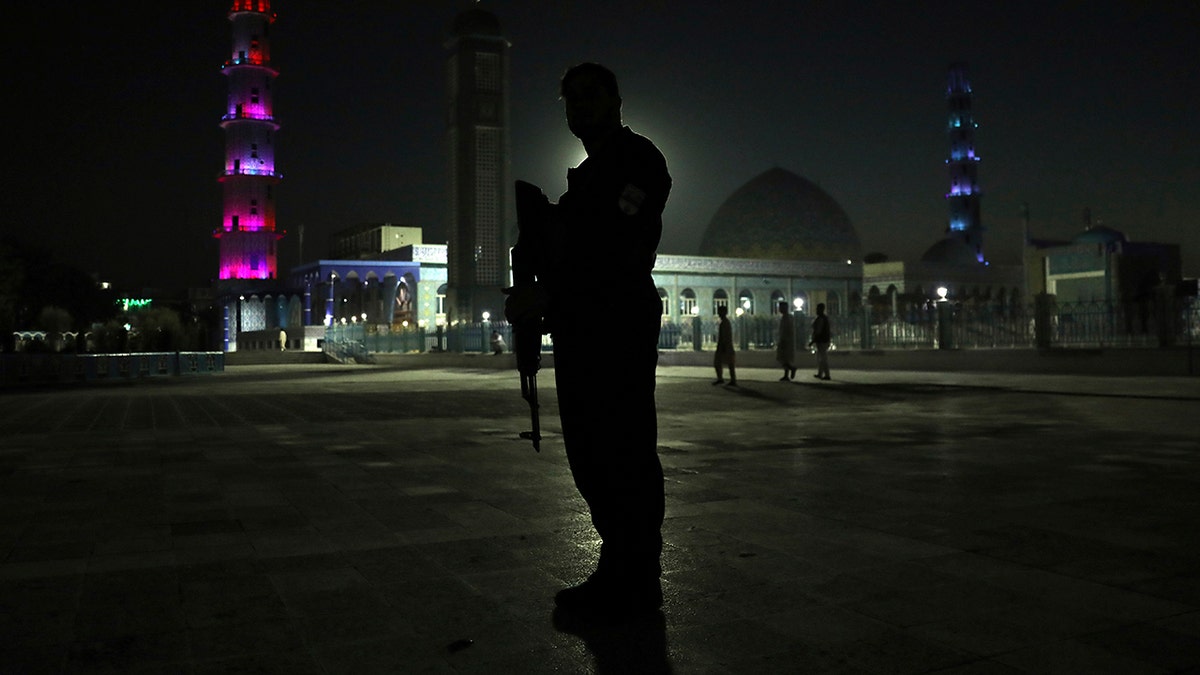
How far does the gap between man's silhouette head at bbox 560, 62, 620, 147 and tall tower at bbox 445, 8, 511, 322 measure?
46115mm

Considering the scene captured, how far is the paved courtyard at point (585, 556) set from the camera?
85.1 inches

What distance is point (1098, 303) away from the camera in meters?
15.6

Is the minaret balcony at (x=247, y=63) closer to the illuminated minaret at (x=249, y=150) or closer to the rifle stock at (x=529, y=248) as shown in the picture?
the illuminated minaret at (x=249, y=150)

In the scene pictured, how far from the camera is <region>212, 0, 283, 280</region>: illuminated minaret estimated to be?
6059 centimetres

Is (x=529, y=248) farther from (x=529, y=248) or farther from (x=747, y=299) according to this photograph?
(x=747, y=299)

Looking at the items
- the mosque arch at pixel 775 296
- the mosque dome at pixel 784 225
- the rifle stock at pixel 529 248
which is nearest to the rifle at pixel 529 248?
the rifle stock at pixel 529 248

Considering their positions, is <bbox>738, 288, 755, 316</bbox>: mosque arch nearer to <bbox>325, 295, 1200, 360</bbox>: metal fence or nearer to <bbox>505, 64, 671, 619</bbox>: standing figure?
<bbox>325, 295, 1200, 360</bbox>: metal fence

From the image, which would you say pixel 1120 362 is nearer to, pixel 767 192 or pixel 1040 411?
pixel 1040 411

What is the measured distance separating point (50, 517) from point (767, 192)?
5849cm

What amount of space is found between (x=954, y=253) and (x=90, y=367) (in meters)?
56.6

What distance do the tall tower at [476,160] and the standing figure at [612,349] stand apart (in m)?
46.3

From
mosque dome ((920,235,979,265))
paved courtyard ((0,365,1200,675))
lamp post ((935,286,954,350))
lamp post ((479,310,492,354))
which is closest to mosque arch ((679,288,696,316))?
mosque dome ((920,235,979,265))

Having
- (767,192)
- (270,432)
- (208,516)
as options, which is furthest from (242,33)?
(208,516)

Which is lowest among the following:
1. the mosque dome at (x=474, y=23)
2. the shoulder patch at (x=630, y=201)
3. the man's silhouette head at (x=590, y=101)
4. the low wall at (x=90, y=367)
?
the low wall at (x=90, y=367)
